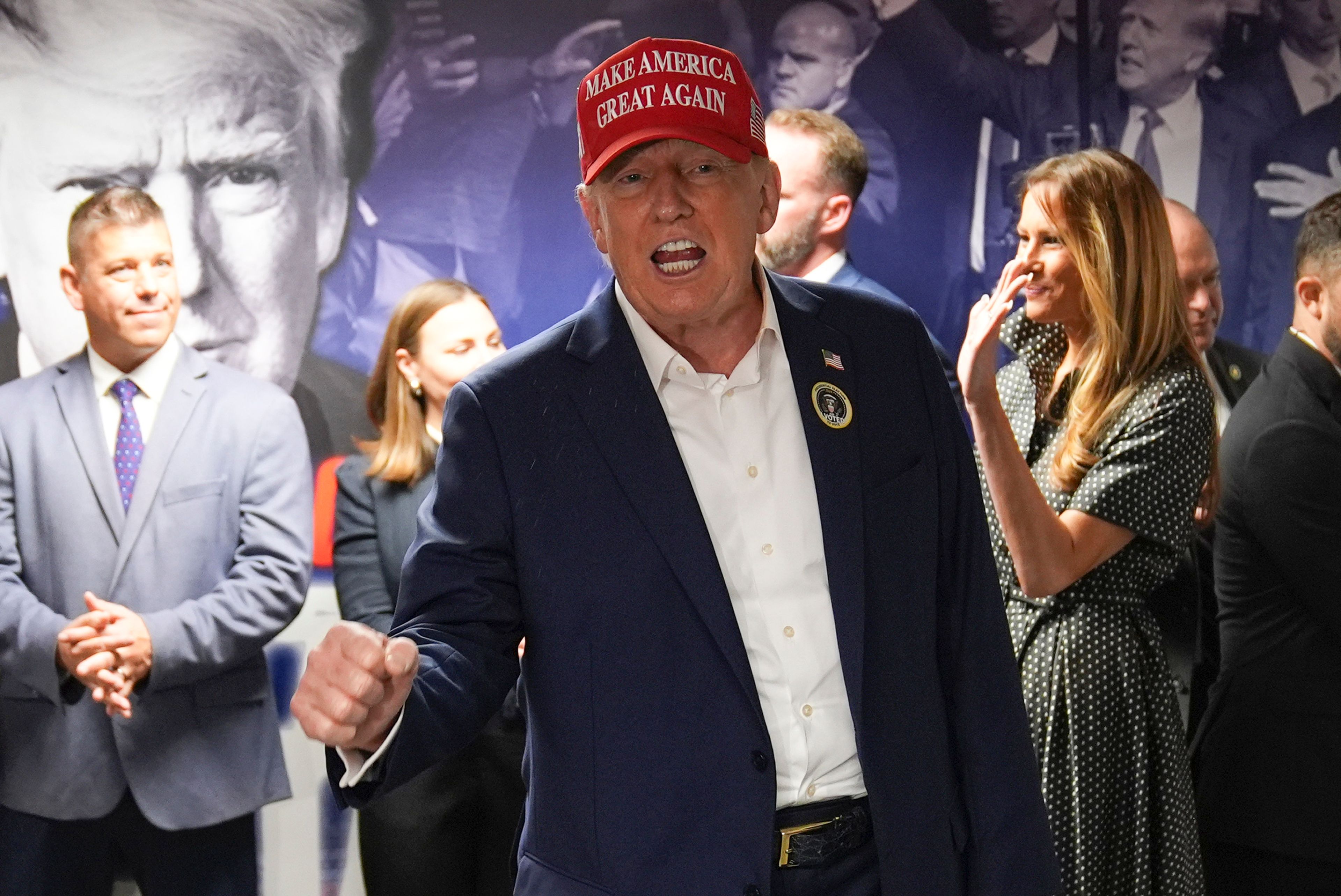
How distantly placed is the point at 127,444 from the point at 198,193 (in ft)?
2.60

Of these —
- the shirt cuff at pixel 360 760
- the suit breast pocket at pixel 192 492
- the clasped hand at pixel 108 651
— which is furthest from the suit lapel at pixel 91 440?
the shirt cuff at pixel 360 760

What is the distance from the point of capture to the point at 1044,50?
Result: 14.3ft

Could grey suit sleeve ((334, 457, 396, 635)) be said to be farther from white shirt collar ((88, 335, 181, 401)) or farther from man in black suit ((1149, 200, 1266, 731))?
man in black suit ((1149, 200, 1266, 731))

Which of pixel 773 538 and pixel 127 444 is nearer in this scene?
pixel 773 538

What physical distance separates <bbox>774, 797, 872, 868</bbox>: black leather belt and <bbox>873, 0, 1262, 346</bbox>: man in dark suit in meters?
2.80

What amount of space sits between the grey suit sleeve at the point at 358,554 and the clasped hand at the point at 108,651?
0.50 meters

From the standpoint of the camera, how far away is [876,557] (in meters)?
1.90

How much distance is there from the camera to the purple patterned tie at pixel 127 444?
3.71 meters

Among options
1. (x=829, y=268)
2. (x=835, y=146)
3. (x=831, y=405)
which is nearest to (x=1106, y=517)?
(x=831, y=405)

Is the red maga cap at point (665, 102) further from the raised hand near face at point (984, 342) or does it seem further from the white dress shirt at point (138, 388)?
the white dress shirt at point (138, 388)

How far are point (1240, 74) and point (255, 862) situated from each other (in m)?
3.72

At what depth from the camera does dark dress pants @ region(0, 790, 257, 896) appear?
3557 millimetres

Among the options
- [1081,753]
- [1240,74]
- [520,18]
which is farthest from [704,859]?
[1240,74]

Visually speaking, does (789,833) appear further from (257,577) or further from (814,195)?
(814,195)
